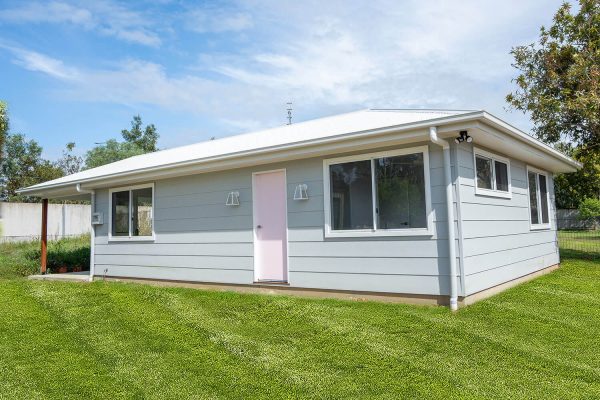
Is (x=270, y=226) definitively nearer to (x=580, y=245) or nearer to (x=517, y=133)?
(x=517, y=133)

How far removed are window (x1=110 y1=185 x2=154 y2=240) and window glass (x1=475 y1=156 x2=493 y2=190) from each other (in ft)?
20.0

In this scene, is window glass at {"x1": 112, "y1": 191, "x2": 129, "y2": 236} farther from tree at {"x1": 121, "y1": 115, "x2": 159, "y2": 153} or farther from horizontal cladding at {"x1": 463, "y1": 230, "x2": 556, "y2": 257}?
tree at {"x1": 121, "y1": 115, "x2": 159, "y2": 153}

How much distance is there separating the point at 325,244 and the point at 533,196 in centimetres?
491

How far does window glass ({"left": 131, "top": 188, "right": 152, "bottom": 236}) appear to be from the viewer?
8.75 m

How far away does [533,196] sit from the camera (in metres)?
8.62

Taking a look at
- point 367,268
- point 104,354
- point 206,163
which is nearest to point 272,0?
point 206,163

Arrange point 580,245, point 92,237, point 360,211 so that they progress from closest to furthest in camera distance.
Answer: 1. point 360,211
2. point 92,237
3. point 580,245

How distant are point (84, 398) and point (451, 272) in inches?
162

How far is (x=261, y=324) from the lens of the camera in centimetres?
507

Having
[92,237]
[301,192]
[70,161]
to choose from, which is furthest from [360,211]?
[70,161]

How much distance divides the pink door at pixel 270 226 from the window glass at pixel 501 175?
11.1 feet

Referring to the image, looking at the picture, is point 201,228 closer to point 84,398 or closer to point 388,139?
point 388,139

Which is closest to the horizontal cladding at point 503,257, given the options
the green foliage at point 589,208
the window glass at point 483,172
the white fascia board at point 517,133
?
the window glass at point 483,172

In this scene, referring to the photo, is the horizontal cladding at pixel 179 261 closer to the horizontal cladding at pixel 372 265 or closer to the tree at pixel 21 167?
the horizontal cladding at pixel 372 265
